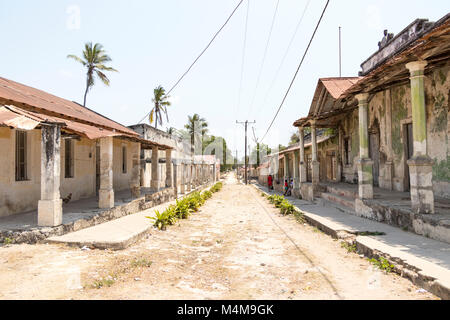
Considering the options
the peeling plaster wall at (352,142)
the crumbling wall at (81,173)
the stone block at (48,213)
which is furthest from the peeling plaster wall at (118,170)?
the peeling plaster wall at (352,142)

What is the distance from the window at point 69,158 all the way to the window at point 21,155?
6.95 feet

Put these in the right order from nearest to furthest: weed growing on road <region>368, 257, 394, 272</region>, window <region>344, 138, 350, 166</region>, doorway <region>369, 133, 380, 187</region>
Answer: weed growing on road <region>368, 257, 394, 272</region>, doorway <region>369, 133, 380, 187</region>, window <region>344, 138, 350, 166</region>

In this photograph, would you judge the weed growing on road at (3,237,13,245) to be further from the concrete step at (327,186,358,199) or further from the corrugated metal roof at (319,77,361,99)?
the corrugated metal roof at (319,77,361,99)

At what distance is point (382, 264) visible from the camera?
14.4ft

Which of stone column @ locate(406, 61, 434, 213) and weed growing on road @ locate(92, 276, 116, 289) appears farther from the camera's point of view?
stone column @ locate(406, 61, 434, 213)

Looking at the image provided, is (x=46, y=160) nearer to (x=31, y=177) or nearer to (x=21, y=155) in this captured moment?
(x=21, y=155)

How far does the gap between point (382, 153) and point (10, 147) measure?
1239 centimetres

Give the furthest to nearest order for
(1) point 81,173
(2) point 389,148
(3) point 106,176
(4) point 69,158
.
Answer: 1. (1) point 81,173
2. (2) point 389,148
3. (4) point 69,158
4. (3) point 106,176

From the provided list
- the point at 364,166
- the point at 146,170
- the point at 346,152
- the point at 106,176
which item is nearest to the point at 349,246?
the point at 364,166

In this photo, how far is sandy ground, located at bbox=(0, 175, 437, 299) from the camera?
3549 mm

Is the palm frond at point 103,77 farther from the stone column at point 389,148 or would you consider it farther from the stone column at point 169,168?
the stone column at point 389,148

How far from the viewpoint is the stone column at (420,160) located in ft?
19.0

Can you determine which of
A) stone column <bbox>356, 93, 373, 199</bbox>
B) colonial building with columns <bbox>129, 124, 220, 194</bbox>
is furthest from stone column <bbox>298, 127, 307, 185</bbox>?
colonial building with columns <bbox>129, 124, 220, 194</bbox>

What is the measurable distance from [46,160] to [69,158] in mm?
4763
